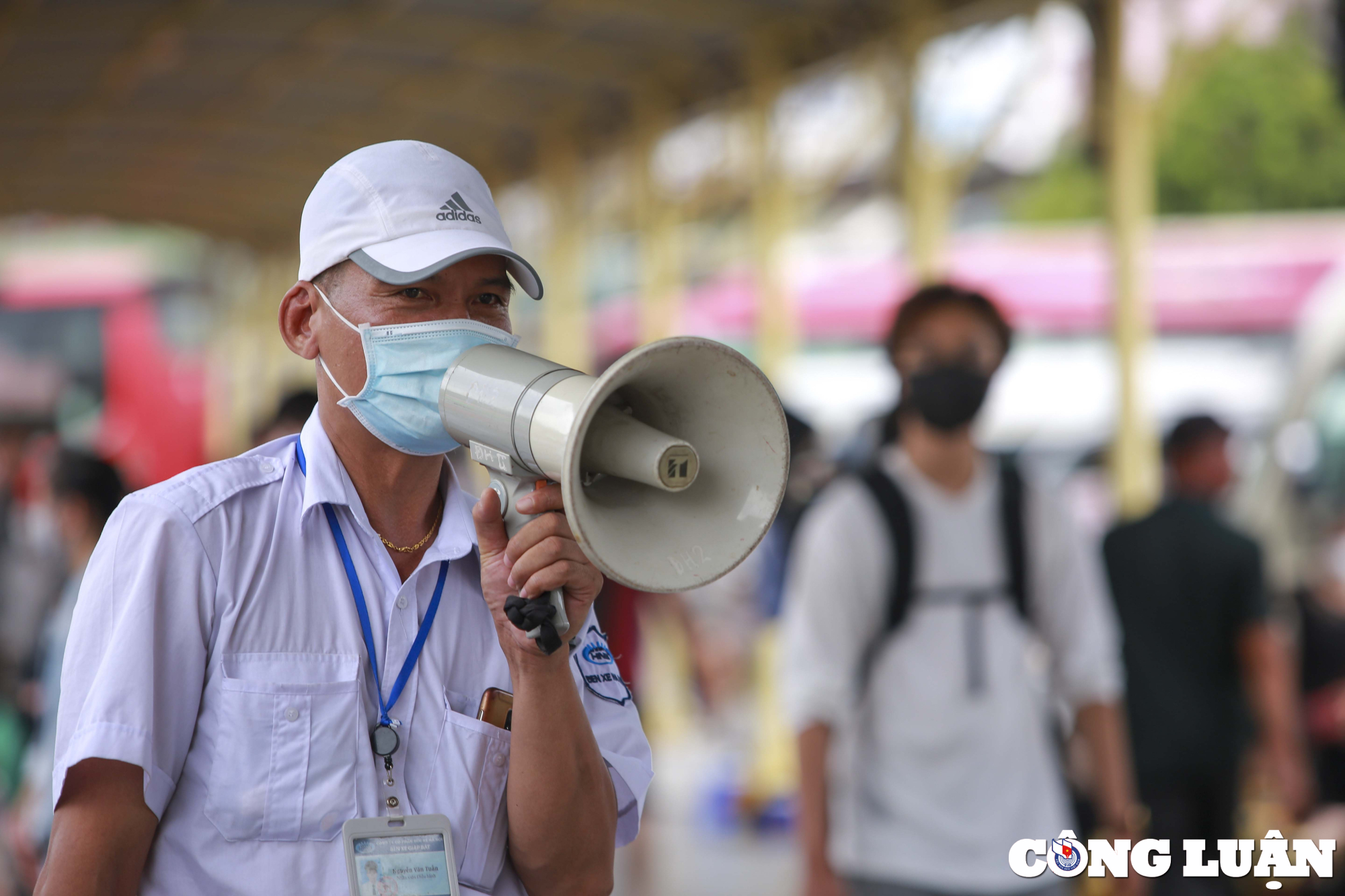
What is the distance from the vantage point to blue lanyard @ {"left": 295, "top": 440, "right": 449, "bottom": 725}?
1610 millimetres

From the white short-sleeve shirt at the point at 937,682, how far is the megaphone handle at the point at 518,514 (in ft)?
4.94

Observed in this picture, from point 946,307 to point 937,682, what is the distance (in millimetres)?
849

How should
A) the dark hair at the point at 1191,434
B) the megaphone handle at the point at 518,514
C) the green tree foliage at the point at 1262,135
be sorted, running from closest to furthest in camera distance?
the megaphone handle at the point at 518,514 < the dark hair at the point at 1191,434 < the green tree foliage at the point at 1262,135

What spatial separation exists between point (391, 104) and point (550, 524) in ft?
28.5

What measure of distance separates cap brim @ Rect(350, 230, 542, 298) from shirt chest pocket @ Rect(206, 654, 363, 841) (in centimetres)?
43

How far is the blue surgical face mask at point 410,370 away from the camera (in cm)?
164

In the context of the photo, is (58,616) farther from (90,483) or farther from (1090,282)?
(1090,282)

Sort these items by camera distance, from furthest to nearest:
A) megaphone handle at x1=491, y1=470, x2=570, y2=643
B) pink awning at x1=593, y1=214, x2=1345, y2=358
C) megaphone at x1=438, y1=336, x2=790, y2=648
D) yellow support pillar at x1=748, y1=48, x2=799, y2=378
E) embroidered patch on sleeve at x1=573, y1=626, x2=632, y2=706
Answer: pink awning at x1=593, y1=214, x2=1345, y2=358
yellow support pillar at x1=748, y1=48, x2=799, y2=378
embroidered patch on sleeve at x1=573, y1=626, x2=632, y2=706
megaphone handle at x1=491, y1=470, x2=570, y2=643
megaphone at x1=438, y1=336, x2=790, y2=648

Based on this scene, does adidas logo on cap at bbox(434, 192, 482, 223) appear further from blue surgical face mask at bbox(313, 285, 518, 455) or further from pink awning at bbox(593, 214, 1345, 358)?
pink awning at bbox(593, 214, 1345, 358)

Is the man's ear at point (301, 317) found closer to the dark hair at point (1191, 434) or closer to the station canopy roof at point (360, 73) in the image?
the dark hair at point (1191, 434)

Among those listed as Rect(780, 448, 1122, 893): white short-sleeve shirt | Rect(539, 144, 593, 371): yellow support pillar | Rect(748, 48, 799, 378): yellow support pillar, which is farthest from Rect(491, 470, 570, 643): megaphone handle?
Rect(539, 144, 593, 371): yellow support pillar

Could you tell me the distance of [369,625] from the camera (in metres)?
1.63

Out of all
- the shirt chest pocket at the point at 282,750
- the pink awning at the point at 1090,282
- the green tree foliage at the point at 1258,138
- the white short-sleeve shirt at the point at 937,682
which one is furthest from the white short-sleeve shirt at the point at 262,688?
the green tree foliage at the point at 1258,138

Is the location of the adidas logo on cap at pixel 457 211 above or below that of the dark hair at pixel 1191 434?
below
